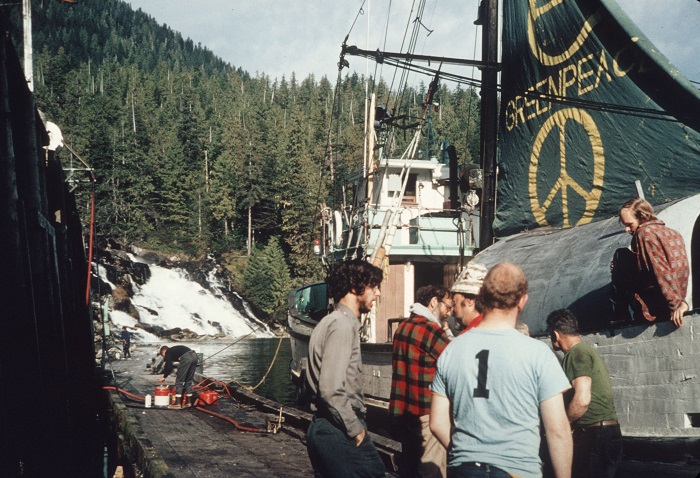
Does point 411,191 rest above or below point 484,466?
above

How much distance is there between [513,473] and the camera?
3.01m

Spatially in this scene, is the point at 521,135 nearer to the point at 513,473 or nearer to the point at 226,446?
the point at 226,446

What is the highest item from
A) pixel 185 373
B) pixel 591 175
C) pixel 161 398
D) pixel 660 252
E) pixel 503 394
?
pixel 591 175

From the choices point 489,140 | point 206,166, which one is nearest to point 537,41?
point 489,140

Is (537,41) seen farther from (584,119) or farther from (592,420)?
(592,420)

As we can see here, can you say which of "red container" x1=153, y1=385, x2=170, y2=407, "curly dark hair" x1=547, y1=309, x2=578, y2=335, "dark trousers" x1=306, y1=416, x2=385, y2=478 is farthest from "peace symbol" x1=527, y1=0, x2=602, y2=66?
"red container" x1=153, y1=385, x2=170, y2=407

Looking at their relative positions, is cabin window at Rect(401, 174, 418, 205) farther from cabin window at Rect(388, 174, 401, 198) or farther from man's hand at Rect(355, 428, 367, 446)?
man's hand at Rect(355, 428, 367, 446)

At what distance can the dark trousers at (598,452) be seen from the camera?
4.67 m

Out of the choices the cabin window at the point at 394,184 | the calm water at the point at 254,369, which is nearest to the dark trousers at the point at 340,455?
the calm water at the point at 254,369

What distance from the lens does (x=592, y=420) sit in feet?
15.7

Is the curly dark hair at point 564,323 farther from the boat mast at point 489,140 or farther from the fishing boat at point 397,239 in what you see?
the boat mast at point 489,140

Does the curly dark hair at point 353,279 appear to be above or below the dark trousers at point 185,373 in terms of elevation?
above

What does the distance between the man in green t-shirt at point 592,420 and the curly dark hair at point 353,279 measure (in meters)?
1.50

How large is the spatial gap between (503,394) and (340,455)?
1263 mm
